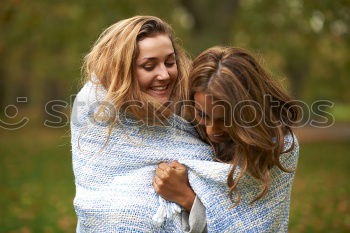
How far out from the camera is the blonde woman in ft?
9.02

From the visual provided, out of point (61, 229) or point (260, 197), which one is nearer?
point (260, 197)

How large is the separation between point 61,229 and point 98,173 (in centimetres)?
347

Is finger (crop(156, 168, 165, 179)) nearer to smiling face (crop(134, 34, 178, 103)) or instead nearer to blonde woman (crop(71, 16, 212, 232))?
blonde woman (crop(71, 16, 212, 232))

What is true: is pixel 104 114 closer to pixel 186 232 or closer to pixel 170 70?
pixel 170 70

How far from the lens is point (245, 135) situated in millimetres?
2553

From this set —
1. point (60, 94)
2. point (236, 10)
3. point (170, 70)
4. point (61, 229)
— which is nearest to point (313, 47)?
point (236, 10)

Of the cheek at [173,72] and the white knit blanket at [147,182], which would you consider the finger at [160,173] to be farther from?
the cheek at [173,72]

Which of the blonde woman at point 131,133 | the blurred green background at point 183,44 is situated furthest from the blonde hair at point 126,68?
the blurred green background at point 183,44

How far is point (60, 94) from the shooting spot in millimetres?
27516

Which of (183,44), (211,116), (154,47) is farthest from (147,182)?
(183,44)

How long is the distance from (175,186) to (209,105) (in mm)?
498

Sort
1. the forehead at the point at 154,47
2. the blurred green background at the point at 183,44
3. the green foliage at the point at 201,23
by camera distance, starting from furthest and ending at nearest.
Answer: the green foliage at the point at 201,23 < the blurred green background at the point at 183,44 < the forehead at the point at 154,47

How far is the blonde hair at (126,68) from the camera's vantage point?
2807 millimetres

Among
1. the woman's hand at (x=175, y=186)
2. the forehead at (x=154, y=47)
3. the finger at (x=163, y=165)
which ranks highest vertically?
the forehead at (x=154, y=47)
